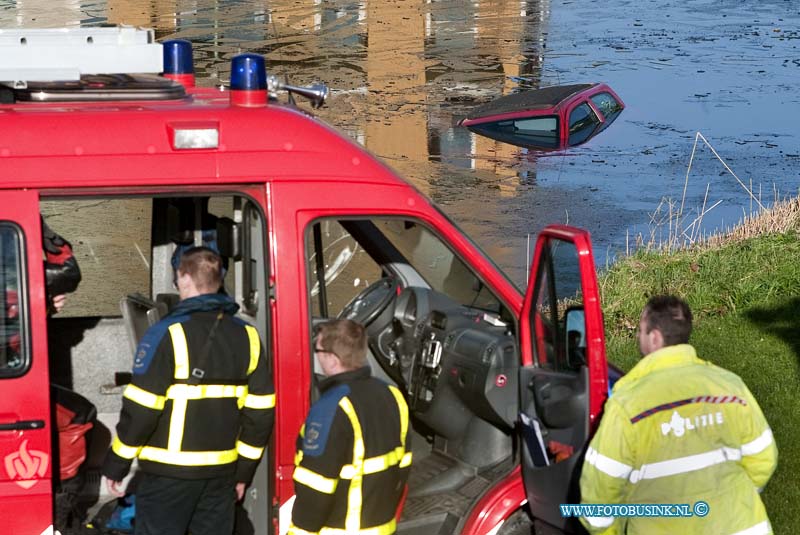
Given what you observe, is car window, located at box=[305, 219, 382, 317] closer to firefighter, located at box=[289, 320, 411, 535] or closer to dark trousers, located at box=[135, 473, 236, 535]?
dark trousers, located at box=[135, 473, 236, 535]

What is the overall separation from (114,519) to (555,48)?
71.9ft

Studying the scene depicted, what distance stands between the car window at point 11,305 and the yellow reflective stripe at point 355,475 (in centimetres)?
130

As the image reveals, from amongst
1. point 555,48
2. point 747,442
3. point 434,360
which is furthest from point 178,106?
point 555,48

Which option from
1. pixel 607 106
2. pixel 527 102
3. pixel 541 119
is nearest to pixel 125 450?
pixel 541 119

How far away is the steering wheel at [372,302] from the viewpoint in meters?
6.34

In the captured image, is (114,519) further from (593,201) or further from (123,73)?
(593,201)

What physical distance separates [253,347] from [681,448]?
5.74ft

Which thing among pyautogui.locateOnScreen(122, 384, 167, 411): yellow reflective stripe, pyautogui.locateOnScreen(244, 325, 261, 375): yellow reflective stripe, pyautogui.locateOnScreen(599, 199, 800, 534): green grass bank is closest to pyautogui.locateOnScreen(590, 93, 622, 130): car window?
pyautogui.locateOnScreen(599, 199, 800, 534): green grass bank

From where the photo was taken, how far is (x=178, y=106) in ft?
17.1

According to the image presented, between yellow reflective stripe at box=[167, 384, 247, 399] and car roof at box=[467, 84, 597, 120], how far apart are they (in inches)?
540

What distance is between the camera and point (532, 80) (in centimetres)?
2273

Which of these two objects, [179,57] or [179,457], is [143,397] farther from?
[179,57]

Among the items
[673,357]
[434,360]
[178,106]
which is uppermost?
[178,106]

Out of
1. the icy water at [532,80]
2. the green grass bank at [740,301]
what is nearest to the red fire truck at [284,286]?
the green grass bank at [740,301]
